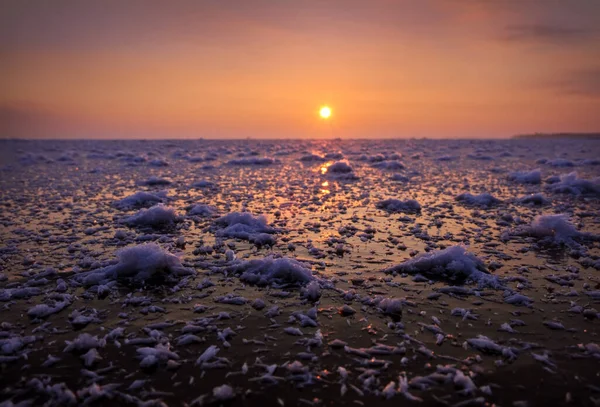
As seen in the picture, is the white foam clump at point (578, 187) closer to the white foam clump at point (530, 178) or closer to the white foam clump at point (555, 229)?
the white foam clump at point (530, 178)

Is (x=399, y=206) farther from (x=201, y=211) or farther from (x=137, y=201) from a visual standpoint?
(x=137, y=201)

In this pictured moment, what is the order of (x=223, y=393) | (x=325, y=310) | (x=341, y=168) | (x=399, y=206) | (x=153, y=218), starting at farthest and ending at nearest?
1. (x=341, y=168)
2. (x=399, y=206)
3. (x=153, y=218)
4. (x=325, y=310)
5. (x=223, y=393)

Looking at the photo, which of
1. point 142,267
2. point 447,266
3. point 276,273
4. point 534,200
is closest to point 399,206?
point 534,200

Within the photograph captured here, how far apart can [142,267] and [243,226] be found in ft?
10.8

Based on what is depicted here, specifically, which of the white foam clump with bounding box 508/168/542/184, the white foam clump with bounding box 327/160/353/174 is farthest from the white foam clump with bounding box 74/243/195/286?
the white foam clump with bounding box 508/168/542/184

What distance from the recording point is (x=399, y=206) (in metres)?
12.7

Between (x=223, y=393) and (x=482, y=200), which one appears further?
(x=482, y=200)

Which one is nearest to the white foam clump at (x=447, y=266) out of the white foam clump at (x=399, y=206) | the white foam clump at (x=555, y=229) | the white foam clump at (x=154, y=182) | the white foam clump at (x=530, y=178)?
the white foam clump at (x=555, y=229)

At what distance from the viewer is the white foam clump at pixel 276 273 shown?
21.2ft

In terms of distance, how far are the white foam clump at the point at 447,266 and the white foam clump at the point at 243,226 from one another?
3.65 m

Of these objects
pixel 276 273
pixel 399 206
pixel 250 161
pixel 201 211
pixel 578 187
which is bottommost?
pixel 276 273

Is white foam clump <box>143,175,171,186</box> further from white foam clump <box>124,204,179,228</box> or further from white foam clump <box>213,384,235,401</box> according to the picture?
Result: white foam clump <box>213,384,235,401</box>

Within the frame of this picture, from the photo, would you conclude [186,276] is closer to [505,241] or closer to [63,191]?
[505,241]

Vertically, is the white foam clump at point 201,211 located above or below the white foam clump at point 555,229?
below
